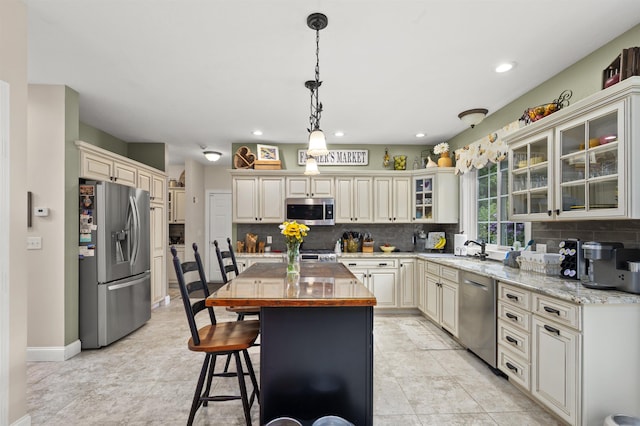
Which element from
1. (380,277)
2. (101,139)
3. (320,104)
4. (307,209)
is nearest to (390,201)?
(380,277)

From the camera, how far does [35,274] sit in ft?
10.5

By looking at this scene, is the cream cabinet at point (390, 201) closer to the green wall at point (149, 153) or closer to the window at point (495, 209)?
the window at point (495, 209)

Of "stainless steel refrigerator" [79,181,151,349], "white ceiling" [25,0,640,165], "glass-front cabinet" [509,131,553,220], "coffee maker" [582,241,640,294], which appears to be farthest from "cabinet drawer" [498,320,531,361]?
"stainless steel refrigerator" [79,181,151,349]

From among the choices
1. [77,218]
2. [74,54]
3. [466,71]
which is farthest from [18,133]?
[466,71]

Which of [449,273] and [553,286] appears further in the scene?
[449,273]

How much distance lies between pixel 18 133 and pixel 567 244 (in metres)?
3.87

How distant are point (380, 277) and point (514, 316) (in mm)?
2341

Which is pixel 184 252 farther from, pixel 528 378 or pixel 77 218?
pixel 528 378

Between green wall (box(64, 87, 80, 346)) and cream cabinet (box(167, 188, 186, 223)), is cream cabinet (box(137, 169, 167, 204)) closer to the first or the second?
green wall (box(64, 87, 80, 346))

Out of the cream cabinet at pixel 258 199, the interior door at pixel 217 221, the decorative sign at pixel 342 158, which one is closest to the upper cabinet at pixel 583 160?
the decorative sign at pixel 342 158

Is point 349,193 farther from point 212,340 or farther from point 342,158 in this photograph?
point 212,340

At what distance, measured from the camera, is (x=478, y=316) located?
10.2 feet

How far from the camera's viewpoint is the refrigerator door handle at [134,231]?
12.9 ft

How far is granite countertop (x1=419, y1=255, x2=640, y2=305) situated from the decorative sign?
105 inches
